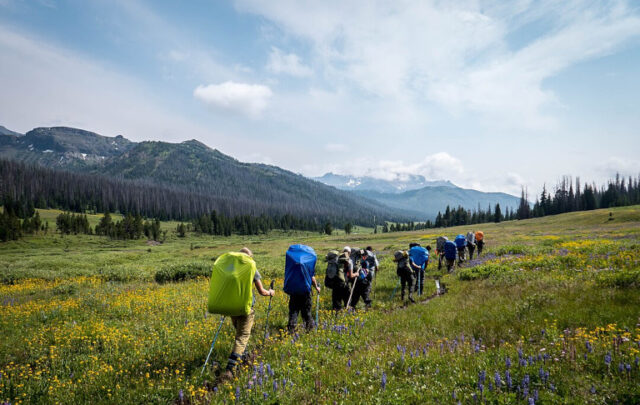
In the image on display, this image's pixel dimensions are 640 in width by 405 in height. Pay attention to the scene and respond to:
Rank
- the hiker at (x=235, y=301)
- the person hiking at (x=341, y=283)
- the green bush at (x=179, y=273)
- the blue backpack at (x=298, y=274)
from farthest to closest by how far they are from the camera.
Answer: the green bush at (x=179, y=273)
the person hiking at (x=341, y=283)
the blue backpack at (x=298, y=274)
the hiker at (x=235, y=301)

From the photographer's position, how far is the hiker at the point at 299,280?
25.6 feet

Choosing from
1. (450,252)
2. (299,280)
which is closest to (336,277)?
(299,280)

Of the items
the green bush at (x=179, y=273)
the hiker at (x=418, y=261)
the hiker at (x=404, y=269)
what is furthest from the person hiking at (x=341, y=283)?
the green bush at (x=179, y=273)

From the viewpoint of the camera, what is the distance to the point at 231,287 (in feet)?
19.3

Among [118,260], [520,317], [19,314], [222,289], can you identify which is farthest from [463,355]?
[118,260]

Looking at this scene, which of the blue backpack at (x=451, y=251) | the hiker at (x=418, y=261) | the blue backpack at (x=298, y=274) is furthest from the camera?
the blue backpack at (x=451, y=251)

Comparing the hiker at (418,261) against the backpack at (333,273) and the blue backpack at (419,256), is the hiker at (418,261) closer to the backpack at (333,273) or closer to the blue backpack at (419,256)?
the blue backpack at (419,256)

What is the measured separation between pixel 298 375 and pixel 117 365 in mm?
4734

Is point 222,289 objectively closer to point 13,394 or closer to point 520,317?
point 13,394

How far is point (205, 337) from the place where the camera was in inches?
317

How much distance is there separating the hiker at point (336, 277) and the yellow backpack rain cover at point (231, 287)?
4396 mm

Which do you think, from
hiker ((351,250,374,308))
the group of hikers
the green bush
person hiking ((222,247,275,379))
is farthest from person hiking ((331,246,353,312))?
the green bush

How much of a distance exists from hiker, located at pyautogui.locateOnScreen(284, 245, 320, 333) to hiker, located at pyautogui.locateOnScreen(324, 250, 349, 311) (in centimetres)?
198

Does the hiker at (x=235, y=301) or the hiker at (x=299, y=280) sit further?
the hiker at (x=299, y=280)
